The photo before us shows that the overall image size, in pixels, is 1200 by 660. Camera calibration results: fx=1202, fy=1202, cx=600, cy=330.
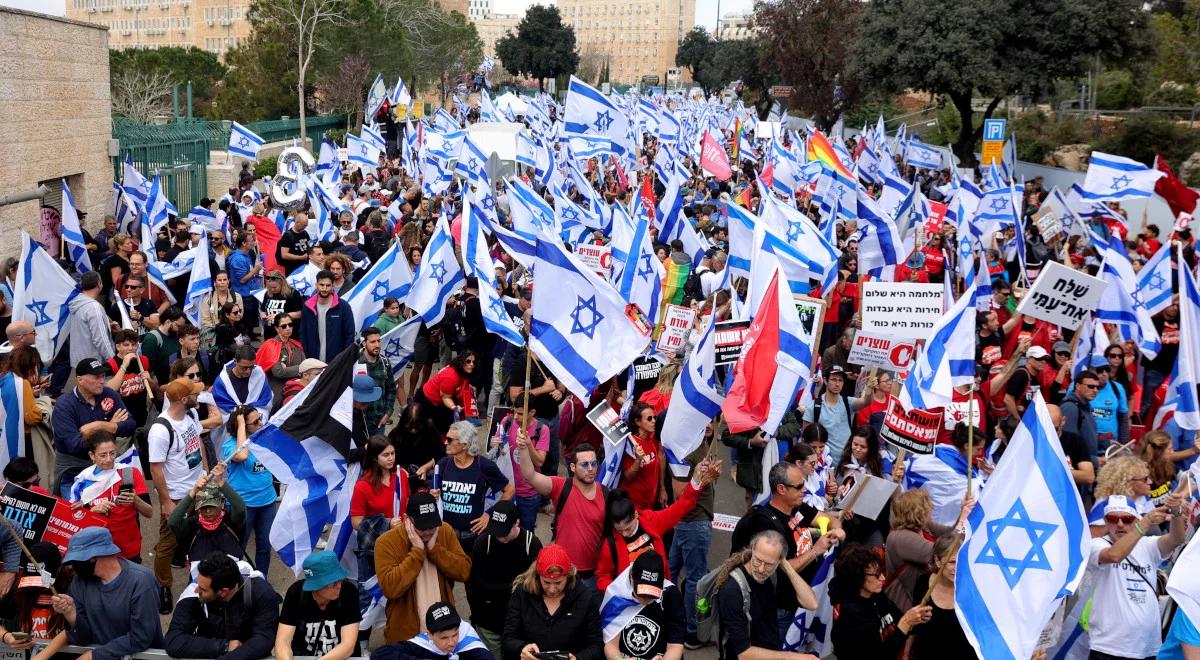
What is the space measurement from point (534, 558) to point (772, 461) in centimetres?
222

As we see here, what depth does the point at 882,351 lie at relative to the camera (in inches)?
373

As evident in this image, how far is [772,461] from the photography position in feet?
26.7

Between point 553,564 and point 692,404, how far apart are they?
206 cm

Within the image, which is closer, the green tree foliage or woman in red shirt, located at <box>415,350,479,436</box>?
woman in red shirt, located at <box>415,350,479,436</box>

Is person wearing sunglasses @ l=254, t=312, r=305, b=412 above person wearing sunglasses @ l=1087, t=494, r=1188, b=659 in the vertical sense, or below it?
above

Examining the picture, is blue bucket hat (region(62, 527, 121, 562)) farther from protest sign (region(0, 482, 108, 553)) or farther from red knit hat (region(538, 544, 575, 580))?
red knit hat (region(538, 544, 575, 580))

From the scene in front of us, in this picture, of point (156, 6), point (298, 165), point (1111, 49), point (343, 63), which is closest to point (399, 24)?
point (343, 63)

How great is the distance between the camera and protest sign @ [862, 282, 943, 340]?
9.35 m

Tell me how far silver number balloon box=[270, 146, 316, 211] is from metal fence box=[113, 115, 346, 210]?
3.60 meters

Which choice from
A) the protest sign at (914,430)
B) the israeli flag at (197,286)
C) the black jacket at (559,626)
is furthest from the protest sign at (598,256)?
the black jacket at (559,626)

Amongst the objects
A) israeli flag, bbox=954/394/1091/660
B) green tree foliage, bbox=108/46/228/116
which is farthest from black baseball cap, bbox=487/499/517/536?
Answer: green tree foliage, bbox=108/46/228/116

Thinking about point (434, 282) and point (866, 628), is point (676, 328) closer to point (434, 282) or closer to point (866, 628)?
point (434, 282)

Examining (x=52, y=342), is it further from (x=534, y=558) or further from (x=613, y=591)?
(x=613, y=591)

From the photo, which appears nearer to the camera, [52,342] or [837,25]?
[52,342]
